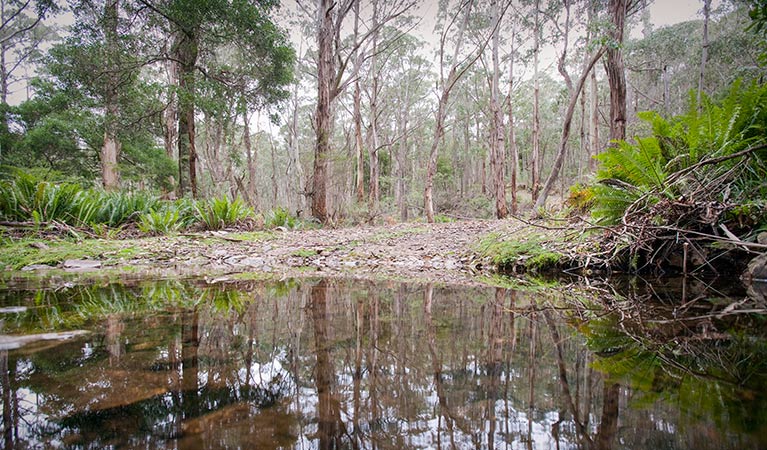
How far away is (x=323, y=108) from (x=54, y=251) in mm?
6566

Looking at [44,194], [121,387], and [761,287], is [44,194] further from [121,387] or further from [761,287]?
[761,287]

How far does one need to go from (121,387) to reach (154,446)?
33 centimetres

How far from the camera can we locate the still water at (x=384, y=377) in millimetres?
699

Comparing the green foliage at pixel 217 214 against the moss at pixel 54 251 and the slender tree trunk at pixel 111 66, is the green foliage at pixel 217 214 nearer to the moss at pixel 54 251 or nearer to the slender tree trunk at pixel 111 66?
the moss at pixel 54 251

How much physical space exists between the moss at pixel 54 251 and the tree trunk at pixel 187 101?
4938 mm

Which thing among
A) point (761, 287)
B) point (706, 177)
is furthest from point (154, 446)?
point (706, 177)

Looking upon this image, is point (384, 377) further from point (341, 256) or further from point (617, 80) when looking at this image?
point (617, 80)

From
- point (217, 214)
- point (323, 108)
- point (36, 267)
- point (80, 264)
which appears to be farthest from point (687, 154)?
point (323, 108)

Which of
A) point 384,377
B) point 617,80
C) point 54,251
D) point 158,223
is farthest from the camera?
point 158,223

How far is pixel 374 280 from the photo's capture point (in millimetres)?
2834

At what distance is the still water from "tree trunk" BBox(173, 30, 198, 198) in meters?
8.28

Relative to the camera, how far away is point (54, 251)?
13.6 ft

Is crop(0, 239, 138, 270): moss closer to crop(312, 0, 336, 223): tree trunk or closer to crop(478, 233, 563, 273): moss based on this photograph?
crop(478, 233, 563, 273): moss

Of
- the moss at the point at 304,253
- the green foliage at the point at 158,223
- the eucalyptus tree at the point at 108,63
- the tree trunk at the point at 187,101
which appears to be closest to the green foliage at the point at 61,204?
the green foliage at the point at 158,223
